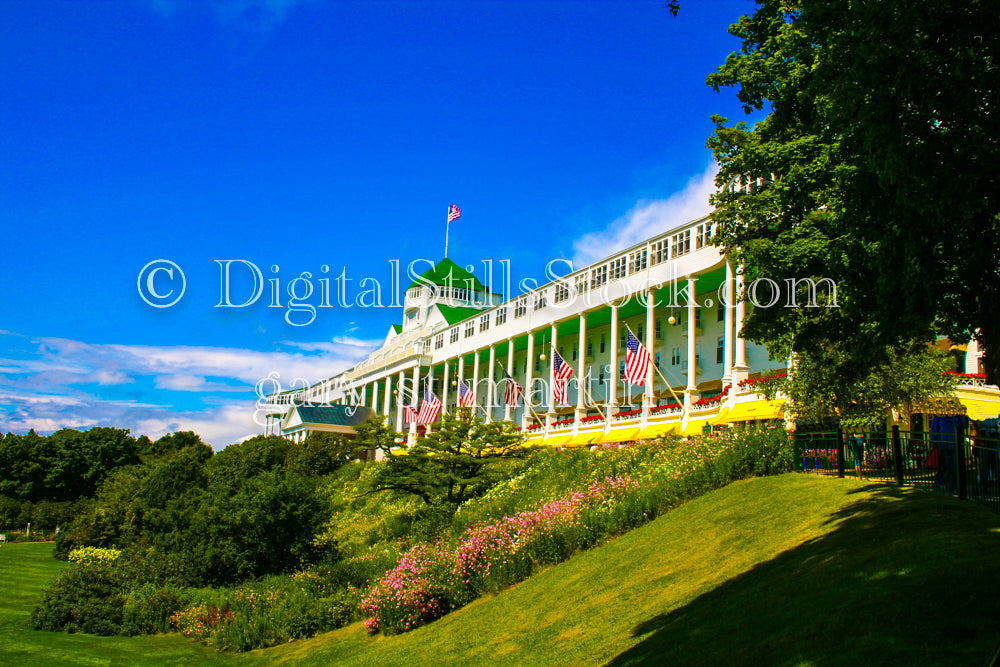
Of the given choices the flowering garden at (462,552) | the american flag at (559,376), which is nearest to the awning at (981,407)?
the flowering garden at (462,552)

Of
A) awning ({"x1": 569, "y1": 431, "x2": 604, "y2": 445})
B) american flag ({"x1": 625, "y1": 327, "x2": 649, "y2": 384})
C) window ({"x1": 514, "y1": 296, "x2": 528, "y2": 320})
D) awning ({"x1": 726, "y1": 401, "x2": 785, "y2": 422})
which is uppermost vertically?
window ({"x1": 514, "y1": 296, "x2": 528, "y2": 320})

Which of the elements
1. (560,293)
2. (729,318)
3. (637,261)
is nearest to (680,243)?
(637,261)

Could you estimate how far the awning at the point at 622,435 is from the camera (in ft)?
129

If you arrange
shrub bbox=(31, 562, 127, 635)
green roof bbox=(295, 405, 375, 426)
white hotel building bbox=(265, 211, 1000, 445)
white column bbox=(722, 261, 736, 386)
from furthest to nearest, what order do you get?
green roof bbox=(295, 405, 375, 426) → white hotel building bbox=(265, 211, 1000, 445) → white column bbox=(722, 261, 736, 386) → shrub bbox=(31, 562, 127, 635)

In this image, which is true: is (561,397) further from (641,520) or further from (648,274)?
(641,520)

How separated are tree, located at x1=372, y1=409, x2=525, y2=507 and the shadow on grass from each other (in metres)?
19.2

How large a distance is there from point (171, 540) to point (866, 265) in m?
27.3

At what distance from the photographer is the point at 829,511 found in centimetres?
1516

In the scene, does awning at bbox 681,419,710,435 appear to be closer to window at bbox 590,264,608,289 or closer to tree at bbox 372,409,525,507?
tree at bbox 372,409,525,507

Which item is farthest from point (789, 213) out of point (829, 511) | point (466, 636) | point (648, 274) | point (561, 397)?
point (648, 274)

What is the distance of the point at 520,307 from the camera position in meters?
59.2

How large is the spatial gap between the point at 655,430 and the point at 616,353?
1014 centimetres

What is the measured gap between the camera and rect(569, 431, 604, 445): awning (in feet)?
140

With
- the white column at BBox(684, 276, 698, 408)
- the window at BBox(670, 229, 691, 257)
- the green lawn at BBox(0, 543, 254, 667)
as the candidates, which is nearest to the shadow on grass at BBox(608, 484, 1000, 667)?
the green lawn at BBox(0, 543, 254, 667)
